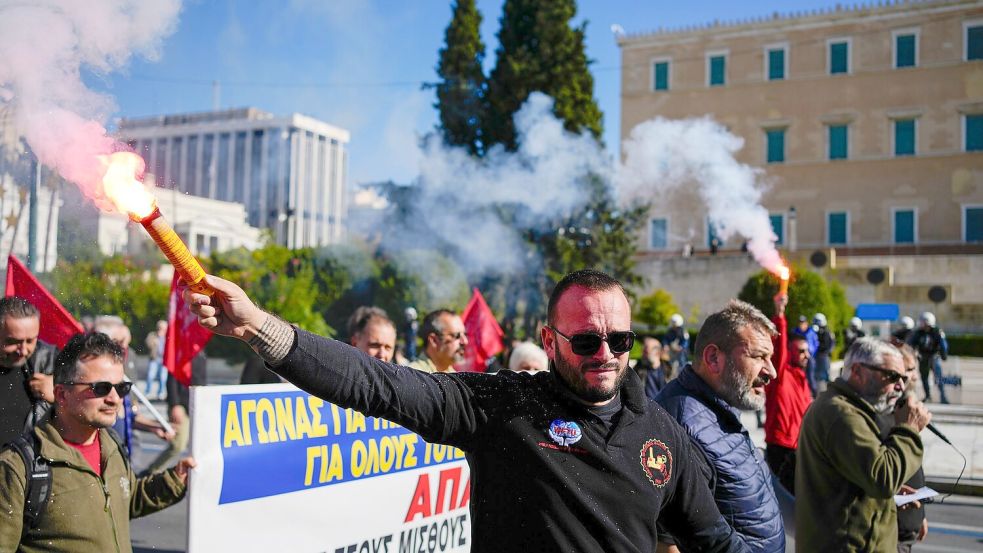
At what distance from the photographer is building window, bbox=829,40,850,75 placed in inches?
1544

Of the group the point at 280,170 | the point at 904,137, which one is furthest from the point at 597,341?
the point at 904,137

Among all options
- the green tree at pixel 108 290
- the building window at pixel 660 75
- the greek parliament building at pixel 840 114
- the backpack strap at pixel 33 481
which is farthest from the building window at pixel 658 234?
the backpack strap at pixel 33 481

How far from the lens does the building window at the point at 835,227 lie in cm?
4059

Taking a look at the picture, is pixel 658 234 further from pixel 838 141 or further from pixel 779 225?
pixel 838 141

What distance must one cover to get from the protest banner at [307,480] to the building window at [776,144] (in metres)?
38.8

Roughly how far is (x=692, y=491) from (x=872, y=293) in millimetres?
32931

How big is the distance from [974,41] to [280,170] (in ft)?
96.4

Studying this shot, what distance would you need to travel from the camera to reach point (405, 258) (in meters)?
23.0

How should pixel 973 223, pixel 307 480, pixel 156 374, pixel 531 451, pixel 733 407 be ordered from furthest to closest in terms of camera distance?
pixel 973 223
pixel 156 374
pixel 307 480
pixel 733 407
pixel 531 451

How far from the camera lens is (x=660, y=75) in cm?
4134

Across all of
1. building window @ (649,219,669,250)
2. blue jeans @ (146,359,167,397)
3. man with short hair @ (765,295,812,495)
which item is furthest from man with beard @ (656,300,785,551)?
building window @ (649,219,669,250)

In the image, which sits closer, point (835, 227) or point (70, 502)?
point (70, 502)

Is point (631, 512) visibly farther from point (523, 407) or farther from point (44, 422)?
point (44, 422)

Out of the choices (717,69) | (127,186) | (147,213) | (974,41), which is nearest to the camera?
(147,213)
